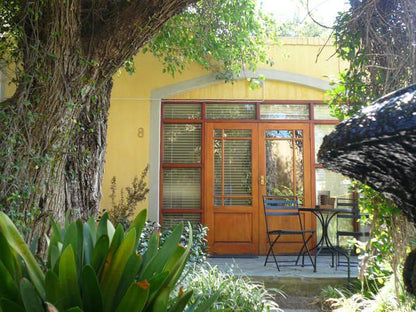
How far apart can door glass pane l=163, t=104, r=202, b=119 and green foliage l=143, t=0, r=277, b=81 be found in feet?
3.41

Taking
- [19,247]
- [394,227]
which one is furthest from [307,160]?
[19,247]

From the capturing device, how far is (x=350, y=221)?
281 inches

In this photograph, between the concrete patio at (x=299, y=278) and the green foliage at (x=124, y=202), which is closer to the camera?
the concrete patio at (x=299, y=278)

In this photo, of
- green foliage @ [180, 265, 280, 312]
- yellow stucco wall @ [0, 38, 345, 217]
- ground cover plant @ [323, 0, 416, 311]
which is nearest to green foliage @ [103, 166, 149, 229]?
yellow stucco wall @ [0, 38, 345, 217]

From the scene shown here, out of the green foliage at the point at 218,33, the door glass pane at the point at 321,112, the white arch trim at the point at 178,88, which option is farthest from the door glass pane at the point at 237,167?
the green foliage at the point at 218,33

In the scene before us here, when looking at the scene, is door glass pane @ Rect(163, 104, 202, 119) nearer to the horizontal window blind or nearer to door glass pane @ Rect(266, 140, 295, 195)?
the horizontal window blind

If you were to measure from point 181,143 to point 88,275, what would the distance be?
576cm

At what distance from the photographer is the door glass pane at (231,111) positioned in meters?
7.23

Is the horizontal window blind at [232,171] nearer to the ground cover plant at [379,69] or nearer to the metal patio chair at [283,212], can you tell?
the metal patio chair at [283,212]

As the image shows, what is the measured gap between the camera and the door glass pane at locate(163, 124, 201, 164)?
283 inches

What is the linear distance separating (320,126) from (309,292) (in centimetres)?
320

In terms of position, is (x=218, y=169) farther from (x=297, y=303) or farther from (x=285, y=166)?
(x=297, y=303)

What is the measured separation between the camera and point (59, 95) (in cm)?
298

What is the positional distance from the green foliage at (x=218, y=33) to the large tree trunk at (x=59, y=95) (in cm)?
143
